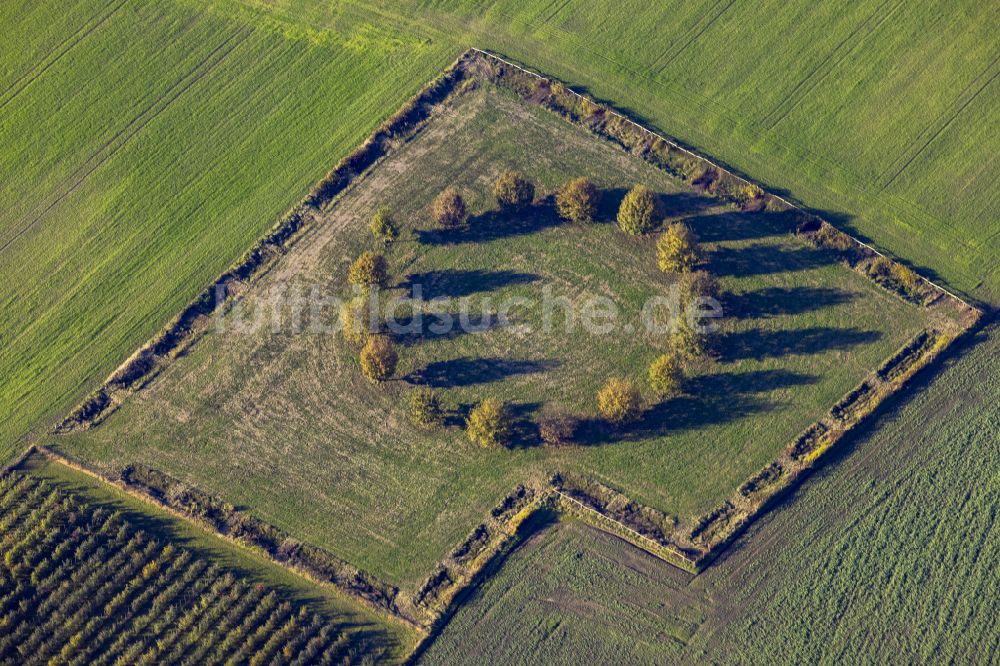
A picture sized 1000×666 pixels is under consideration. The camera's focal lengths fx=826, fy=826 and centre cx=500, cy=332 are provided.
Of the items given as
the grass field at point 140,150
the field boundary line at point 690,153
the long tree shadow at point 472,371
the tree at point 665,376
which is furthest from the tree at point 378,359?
the field boundary line at point 690,153

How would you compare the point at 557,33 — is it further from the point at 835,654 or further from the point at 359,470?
the point at 835,654

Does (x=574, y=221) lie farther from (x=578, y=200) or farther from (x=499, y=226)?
(x=499, y=226)

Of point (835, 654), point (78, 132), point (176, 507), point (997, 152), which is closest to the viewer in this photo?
point (835, 654)

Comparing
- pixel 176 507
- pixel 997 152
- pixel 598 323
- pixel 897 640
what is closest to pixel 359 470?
pixel 176 507

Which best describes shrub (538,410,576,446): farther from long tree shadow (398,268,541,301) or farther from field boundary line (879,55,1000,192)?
field boundary line (879,55,1000,192)

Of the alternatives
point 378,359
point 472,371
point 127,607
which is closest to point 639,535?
point 472,371
